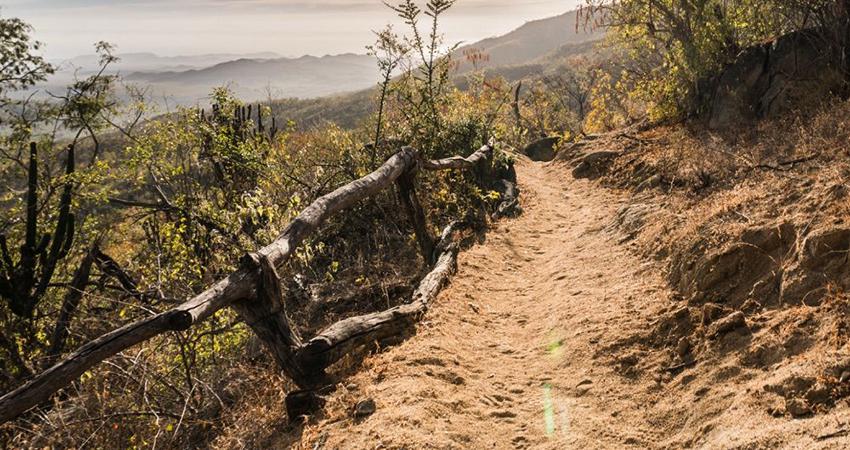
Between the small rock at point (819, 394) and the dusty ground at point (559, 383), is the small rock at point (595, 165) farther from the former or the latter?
the small rock at point (819, 394)

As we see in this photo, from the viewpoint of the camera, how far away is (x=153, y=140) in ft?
40.8

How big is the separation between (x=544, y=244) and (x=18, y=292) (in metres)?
12.1

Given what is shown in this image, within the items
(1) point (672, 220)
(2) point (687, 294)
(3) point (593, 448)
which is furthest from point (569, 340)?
(1) point (672, 220)

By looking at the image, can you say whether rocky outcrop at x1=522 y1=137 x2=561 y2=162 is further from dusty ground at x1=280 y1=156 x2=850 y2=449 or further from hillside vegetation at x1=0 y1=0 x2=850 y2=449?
dusty ground at x1=280 y1=156 x2=850 y2=449

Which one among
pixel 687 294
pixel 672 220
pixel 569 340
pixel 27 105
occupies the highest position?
pixel 27 105

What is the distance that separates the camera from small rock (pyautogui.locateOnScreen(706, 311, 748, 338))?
15.5ft

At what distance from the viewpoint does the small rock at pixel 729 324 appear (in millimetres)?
4711

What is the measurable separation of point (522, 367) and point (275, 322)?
2.88m

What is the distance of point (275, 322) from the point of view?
5602mm

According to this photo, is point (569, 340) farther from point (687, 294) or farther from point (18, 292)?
→ point (18, 292)

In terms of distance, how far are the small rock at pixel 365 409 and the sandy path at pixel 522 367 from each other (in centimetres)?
9

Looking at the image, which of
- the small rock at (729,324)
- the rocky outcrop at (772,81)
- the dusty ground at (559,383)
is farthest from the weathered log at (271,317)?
the rocky outcrop at (772,81)

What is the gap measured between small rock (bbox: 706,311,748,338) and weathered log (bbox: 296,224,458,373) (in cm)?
363

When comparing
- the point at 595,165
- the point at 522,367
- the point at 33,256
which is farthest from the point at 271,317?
the point at 595,165
